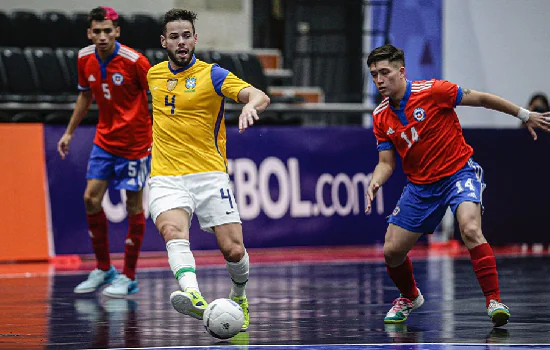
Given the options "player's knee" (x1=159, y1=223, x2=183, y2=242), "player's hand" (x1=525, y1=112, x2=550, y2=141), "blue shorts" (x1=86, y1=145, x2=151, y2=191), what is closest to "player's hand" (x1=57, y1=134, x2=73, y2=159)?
"blue shorts" (x1=86, y1=145, x2=151, y2=191)

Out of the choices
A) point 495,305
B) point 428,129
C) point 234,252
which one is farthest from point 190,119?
point 495,305

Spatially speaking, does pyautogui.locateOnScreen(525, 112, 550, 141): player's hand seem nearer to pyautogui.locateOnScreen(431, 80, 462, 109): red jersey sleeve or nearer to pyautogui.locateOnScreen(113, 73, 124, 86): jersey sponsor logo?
pyautogui.locateOnScreen(431, 80, 462, 109): red jersey sleeve

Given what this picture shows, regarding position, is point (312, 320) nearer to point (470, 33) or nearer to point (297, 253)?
point (297, 253)

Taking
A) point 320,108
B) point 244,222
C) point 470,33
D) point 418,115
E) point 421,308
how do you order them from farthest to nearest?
point 470,33 < point 320,108 < point 244,222 < point 421,308 < point 418,115

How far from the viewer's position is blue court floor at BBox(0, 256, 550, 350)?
573 cm

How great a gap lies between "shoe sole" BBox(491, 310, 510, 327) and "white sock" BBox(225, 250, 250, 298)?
1.53 meters

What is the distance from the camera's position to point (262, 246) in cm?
1244

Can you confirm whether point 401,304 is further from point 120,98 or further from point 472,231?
point 120,98

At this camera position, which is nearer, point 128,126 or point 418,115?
point 418,115

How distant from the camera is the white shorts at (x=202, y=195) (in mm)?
6137

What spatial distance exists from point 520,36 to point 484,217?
639 centimetres

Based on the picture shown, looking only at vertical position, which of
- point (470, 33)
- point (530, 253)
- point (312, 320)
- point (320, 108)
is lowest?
point (530, 253)

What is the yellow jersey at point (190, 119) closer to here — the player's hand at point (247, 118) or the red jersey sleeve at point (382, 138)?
the player's hand at point (247, 118)

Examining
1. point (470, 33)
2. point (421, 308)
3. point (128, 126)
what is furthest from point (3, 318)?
point (470, 33)
